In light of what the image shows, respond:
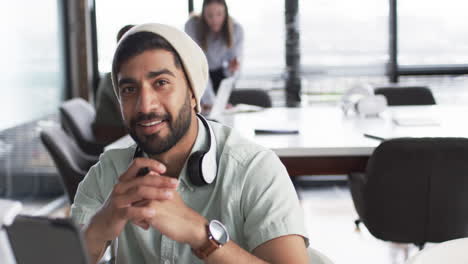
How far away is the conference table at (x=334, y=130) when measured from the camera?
2.63 m

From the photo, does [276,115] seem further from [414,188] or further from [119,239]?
[119,239]

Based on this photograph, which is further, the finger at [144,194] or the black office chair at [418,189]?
the black office chair at [418,189]

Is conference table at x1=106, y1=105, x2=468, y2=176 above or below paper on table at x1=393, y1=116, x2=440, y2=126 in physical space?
below

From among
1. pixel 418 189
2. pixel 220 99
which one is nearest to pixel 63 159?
pixel 220 99

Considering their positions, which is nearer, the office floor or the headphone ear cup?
the headphone ear cup

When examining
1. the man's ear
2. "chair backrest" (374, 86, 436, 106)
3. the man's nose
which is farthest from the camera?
"chair backrest" (374, 86, 436, 106)

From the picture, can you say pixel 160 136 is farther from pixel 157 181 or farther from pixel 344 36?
pixel 344 36

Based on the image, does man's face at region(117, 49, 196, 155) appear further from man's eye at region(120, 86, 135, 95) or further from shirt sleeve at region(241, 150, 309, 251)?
shirt sleeve at region(241, 150, 309, 251)

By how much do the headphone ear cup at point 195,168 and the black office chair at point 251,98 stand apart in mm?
3004

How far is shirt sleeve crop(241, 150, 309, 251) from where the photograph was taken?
1303 mm

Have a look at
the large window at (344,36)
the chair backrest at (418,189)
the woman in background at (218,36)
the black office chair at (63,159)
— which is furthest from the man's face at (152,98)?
the large window at (344,36)

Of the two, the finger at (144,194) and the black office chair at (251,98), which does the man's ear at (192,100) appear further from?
the black office chair at (251,98)

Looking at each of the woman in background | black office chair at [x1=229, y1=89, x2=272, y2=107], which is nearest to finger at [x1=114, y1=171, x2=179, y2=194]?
black office chair at [x1=229, y1=89, x2=272, y2=107]

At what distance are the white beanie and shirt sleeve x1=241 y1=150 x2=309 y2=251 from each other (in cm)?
20
